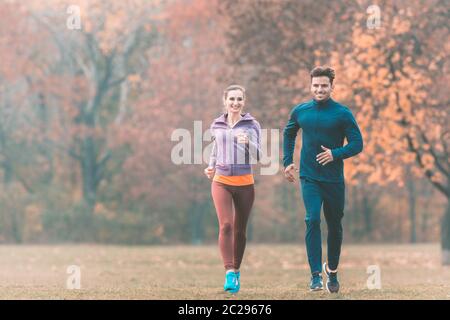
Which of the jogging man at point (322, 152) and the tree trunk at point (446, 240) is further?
the tree trunk at point (446, 240)

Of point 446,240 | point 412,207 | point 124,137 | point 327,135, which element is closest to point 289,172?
point 327,135

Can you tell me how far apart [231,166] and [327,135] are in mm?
1184

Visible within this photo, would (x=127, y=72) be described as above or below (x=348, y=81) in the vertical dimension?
above

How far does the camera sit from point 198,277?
889 inches

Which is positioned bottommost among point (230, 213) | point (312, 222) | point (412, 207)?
point (312, 222)

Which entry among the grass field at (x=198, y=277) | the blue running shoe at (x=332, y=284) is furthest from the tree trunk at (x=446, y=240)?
the blue running shoe at (x=332, y=284)

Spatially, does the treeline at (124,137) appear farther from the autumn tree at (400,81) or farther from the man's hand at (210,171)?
the man's hand at (210,171)

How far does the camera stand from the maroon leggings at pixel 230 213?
42.3ft

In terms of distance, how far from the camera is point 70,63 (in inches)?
2112

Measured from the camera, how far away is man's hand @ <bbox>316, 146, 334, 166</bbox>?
41.2ft

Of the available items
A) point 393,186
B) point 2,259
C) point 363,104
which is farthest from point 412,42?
point 393,186

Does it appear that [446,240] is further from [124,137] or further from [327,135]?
[124,137]
